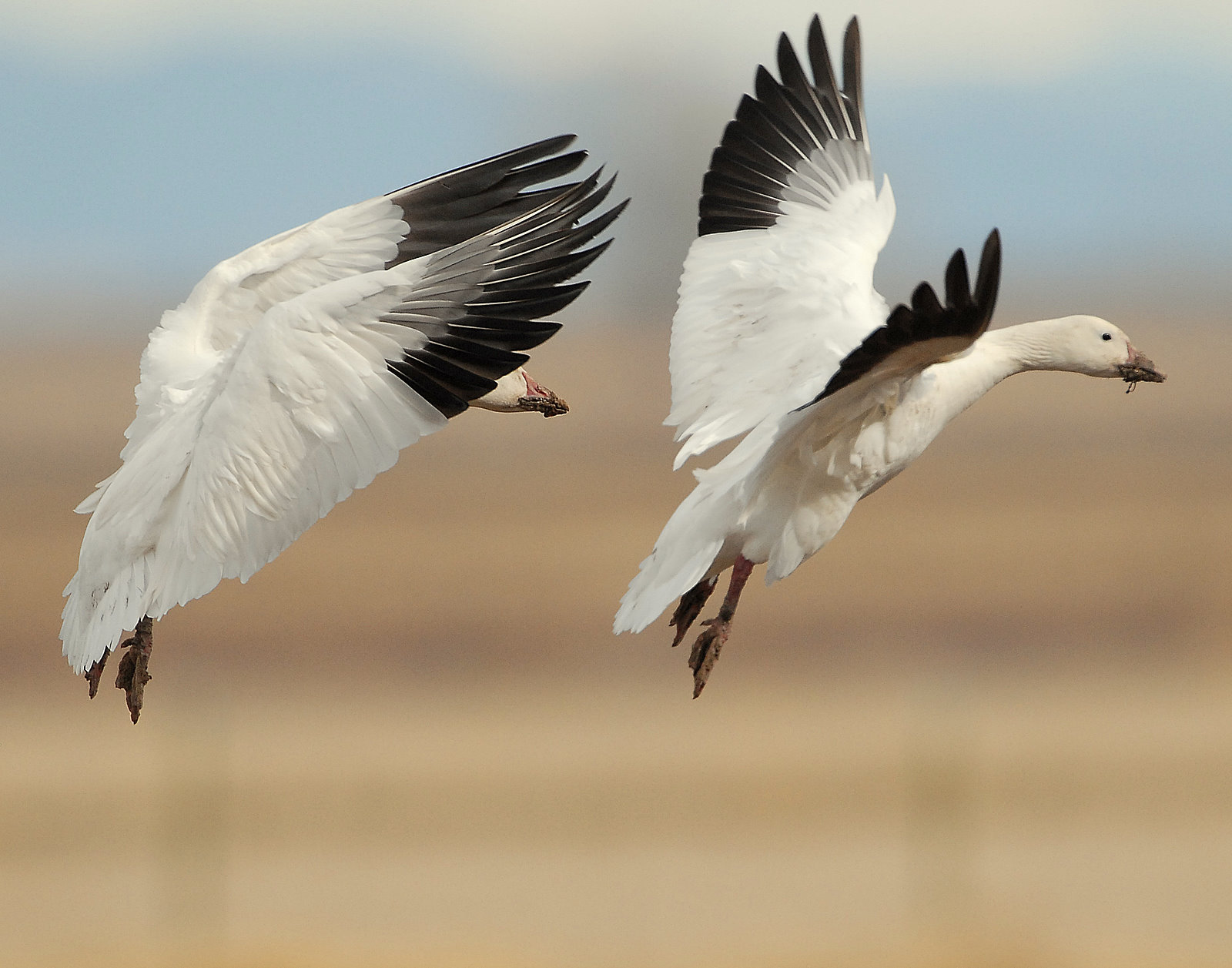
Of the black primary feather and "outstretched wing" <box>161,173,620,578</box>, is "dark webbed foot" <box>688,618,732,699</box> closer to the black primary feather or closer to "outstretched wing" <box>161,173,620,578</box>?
"outstretched wing" <box>161,173,620,578</box>

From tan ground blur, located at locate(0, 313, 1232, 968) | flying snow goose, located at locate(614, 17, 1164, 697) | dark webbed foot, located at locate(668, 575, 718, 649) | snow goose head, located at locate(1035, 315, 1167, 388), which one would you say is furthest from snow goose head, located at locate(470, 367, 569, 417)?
tan ground blur, located at locate(0, 313, 1232, 968)

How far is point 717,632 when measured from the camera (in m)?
7.22

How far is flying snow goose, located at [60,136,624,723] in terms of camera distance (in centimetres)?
680

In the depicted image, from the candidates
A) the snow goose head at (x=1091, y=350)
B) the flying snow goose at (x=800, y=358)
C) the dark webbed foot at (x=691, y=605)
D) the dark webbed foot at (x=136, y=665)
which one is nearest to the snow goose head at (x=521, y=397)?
the flying snow goose at (x=800, y=358)

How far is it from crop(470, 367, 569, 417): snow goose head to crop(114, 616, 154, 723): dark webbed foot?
1950 mm

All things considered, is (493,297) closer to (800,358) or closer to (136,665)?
(800,358)

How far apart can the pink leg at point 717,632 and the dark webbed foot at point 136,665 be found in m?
2.26

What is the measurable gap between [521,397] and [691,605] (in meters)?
1.34

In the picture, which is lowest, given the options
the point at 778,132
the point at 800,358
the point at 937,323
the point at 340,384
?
the point at 800,358

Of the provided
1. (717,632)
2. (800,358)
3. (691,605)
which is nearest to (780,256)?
(800,358)

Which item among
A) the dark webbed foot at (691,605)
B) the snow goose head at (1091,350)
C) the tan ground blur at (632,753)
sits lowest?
the tan ground blur at (632,753)

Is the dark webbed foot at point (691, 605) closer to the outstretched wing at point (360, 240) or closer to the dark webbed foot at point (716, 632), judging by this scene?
the dark webbed foot at point (716, 632)

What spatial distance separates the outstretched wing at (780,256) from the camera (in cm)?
780

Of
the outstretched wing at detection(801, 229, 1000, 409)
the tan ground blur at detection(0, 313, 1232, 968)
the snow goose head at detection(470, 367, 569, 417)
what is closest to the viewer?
the outstretched wing at detection(801, 229, 1000, 409)
